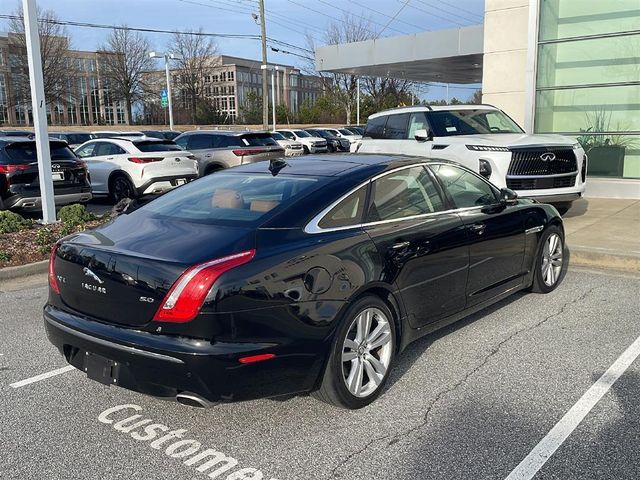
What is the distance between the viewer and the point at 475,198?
5102mm

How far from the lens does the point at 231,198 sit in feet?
13.6

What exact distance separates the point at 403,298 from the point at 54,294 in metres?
2.25

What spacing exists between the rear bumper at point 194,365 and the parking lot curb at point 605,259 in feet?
17.5

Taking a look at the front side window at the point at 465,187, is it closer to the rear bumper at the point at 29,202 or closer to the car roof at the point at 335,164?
the car roof at the point at 335,164

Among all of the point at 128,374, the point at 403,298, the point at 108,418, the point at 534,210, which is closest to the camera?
the point at 128,374

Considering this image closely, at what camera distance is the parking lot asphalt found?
10.2 ft

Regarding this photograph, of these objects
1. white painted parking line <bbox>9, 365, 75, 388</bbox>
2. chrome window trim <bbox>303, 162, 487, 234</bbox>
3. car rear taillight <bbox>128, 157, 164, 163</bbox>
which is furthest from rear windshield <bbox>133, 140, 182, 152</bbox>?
chrome window trim <bbox>303, 162, 487, 234</bbox>

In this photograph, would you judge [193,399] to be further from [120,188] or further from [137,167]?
[120,188]

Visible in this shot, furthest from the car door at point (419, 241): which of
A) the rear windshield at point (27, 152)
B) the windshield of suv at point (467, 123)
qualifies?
the rear windshield at point (27, 152)

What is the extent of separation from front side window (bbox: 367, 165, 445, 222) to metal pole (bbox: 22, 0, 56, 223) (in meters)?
7.06

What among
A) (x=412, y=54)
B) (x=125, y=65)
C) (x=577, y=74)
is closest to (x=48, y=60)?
(x=125, y=65)

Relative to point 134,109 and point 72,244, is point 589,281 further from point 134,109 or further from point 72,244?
point 134,109

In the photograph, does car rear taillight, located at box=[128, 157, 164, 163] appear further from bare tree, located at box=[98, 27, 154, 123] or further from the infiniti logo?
bare tree, located at box=[98, 27, 154, 123]

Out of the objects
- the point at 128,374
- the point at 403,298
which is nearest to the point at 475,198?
the point at 403,298
